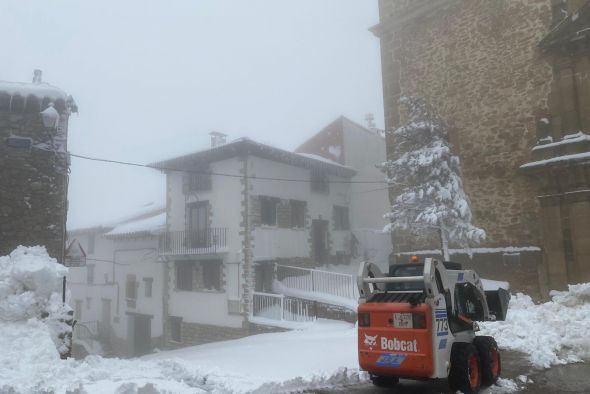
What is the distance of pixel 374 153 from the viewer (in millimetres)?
28141

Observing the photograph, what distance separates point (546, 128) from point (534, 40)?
10.2ft

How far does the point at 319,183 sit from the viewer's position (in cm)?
2494

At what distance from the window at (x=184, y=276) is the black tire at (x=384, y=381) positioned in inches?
668

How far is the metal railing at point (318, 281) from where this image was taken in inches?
756

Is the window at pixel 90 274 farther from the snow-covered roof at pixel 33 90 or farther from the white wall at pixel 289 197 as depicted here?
the snow-covered roof at pixel 33 90

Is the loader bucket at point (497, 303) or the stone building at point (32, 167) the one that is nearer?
the loader bucket at point (497, 303)

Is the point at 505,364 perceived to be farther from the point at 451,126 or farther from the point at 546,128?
the point at 451,126

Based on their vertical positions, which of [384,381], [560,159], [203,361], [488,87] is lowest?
[203,361]

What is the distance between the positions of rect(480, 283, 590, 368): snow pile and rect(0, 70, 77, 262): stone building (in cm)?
1056

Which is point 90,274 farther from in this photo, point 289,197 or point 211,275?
point 289,197

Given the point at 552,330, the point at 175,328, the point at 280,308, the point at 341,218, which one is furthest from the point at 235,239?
the point at 552,330

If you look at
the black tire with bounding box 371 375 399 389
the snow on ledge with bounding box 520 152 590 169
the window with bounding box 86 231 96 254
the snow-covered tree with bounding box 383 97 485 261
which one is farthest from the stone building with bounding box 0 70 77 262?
the window with bounding box 86 231 96 254

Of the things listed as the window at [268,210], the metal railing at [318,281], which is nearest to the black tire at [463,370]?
the metal railing at [318,281]

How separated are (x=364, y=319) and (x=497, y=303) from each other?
8.84ft
